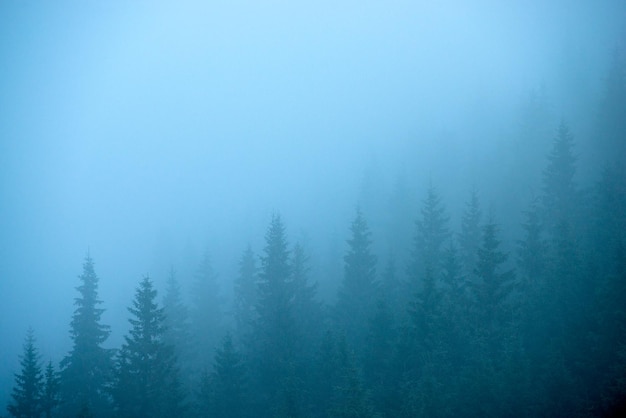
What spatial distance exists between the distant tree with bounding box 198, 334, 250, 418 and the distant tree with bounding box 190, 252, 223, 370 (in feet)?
50.2

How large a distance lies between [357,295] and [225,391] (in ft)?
45.6

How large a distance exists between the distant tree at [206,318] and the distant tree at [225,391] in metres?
15.3

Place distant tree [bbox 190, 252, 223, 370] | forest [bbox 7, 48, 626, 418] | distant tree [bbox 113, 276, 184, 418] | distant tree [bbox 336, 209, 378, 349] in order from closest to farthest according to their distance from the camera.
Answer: forest [bbox 7, 48, 626, 418]
distant tree [bbox 113, 276, 184, 418]
distant tree [bbox 336, 209, 378, 349]
distant tree [bbox 190, 252, 223, 370]

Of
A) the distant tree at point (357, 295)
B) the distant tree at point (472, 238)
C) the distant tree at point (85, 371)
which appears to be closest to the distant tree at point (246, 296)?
the distant tree at point (357, 295)

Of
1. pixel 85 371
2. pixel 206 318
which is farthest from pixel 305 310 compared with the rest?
pixel 85 371

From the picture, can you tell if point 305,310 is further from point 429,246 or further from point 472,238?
point 472,238

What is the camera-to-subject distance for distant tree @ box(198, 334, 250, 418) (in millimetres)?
24156

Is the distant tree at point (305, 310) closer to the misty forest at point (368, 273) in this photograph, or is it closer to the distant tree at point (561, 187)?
the misty forest at point (368, 273)

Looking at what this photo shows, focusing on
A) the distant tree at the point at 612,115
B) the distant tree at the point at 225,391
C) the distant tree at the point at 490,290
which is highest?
the distant tree at the point at 612,115

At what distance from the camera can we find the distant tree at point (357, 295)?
31969 millimetres

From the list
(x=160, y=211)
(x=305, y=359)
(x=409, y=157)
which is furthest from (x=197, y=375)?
(x=160, y=211)

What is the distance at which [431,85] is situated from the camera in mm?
134000

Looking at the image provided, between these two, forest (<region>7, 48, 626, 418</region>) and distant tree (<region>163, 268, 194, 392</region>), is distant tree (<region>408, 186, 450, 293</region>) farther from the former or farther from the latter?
distant tree (<region>163, 268, 194, 392</region>)

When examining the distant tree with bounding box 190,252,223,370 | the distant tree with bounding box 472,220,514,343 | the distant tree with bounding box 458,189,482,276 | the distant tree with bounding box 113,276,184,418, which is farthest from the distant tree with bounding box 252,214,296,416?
the distant tree with bounding box 458,189,482,276
